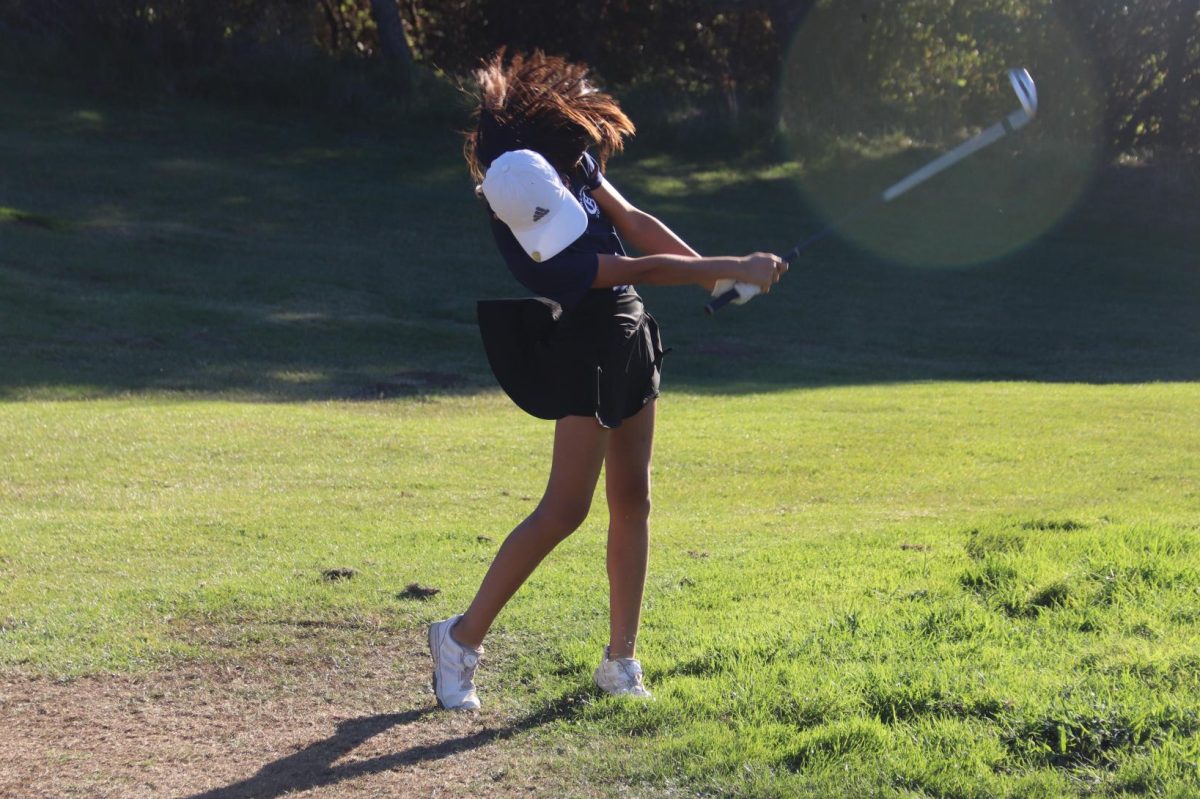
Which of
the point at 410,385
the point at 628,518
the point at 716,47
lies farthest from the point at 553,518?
the point at 716,47

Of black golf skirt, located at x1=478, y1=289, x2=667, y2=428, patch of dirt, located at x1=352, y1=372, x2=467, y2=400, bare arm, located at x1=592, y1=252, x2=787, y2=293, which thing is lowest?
patch of dirt, located at x1=352, y1=372, x2=467, y2=400

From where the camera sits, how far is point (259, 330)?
1405 cm

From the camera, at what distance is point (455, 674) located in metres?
4.30

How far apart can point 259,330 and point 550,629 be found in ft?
31.7

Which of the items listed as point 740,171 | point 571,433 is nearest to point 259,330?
point 571,433

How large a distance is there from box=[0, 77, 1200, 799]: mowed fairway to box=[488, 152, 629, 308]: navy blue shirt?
132 centimetres

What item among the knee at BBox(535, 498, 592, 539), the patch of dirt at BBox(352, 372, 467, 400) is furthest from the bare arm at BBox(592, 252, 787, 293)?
the patch of dirt at BBox(352, 372, 467, 400)

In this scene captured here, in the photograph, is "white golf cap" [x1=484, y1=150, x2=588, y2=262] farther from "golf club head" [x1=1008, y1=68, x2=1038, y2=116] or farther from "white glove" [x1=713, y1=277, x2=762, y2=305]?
"golf club head" [x1=1008, y1=68, x2=1038, y2=116]

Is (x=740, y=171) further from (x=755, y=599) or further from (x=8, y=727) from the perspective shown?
(x=8, y=727)

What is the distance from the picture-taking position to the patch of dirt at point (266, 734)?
3.78 meters

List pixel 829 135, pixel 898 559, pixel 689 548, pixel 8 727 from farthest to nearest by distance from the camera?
pixel 829 135, pixel 689 548, pixel 898 559, pixel 8 727

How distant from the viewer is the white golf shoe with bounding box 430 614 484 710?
430cm

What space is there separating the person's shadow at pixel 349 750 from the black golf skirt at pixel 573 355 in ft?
3.14

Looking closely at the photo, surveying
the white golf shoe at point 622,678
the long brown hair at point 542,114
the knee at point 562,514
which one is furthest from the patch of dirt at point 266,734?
the long brown hair at point 542,114
